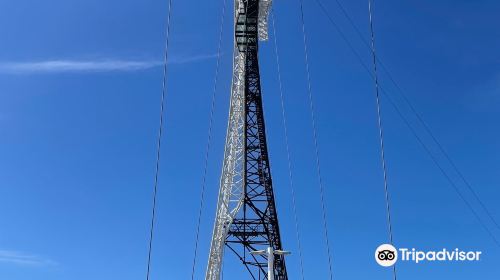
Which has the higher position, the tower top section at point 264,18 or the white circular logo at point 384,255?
the tower top section at point 264,18

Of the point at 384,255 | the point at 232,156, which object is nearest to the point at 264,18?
the point at 232,156

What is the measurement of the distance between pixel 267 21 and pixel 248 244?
16.4 metres

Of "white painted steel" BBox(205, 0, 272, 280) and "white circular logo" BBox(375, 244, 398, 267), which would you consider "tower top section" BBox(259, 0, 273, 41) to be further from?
"white circular logo" BBox(375, 244, 398, 267)

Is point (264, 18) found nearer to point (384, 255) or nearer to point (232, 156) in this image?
point (232, 156)

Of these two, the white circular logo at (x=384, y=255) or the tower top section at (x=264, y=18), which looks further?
the tower top section at (x=264, y=18)

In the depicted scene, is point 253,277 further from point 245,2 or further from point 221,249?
point 245,2

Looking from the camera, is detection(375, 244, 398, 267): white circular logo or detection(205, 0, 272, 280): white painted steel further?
detection(205, 0, 272, 280): white painted steel

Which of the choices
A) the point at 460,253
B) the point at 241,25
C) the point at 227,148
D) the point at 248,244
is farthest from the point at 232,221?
the point at 460,253

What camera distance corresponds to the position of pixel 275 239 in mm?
43750

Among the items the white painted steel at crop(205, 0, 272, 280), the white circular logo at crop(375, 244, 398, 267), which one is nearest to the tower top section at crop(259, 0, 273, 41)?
the white painted steel at crop(205, 0, 272, 280)

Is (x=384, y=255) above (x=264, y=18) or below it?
below

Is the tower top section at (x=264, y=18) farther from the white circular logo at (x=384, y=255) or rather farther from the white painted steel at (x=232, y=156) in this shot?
the white circular logo at (x=384, y=255)

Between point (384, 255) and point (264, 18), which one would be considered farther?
point (264, 18)

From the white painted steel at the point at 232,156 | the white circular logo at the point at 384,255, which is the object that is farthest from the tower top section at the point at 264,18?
the white circular logo at the point at 384,255
